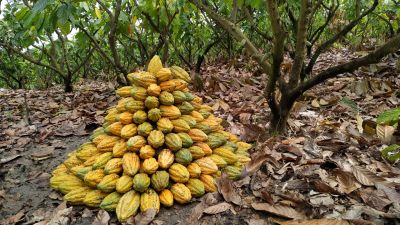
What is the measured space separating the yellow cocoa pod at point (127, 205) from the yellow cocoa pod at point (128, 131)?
36 centimetres

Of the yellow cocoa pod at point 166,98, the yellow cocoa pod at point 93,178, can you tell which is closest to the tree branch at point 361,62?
the yellow cocoa pod at point 166,98

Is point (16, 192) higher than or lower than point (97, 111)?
lower

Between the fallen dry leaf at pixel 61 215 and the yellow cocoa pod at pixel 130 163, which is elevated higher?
the yellow cocoa pod at pixel 130 163

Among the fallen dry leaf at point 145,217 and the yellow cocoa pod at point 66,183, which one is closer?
the fallen dry leaf at point 145,217

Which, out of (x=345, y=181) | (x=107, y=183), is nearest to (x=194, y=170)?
(x=107, y=183)

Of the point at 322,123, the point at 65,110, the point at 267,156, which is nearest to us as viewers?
the point at 267,156

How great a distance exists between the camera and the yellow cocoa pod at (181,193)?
2.00m

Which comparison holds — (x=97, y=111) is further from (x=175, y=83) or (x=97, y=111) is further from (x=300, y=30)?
(x=300, y=30)

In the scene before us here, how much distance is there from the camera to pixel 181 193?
201 cm

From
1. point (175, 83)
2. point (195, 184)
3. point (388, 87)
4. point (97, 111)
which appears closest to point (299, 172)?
point (195, 184)

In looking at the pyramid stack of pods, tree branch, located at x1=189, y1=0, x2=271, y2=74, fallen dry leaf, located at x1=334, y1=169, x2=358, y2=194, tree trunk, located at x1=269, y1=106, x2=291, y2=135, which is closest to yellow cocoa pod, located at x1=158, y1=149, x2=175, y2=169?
the pyramid stack of pods

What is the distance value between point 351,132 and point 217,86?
2.29m

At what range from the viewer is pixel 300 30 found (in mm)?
2506

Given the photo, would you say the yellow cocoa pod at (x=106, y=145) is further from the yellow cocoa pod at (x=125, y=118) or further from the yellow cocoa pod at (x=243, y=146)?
the yellow cocoa pod at (x=243, y=146)
